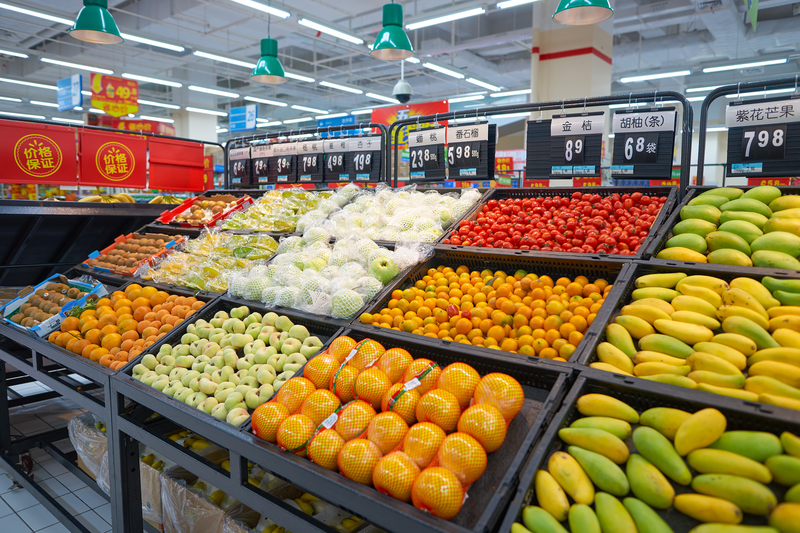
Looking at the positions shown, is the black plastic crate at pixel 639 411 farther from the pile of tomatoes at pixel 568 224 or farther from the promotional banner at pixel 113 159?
the promotional banner at pixel 113 159

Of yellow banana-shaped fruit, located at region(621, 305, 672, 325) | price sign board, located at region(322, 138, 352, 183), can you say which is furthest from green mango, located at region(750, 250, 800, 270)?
price sign board, located at region(322, 138, 352, 183)

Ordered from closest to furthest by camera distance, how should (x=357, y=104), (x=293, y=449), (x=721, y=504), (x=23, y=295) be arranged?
(x=721, y=504), (x=293, y=449), (x=23, y=295), (x=357, y=104)

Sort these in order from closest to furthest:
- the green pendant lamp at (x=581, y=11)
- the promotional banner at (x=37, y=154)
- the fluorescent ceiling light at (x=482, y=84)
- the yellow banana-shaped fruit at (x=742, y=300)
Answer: the yellow banana-shaped fruit at (x=742, y=300) → the promotional banner at (x=37, y=154) → the green pendant lamp at (x=581, y=11) → the fluorescent ceiling light at (x=482, y=84)

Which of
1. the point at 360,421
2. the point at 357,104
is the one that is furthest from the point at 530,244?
the point at 357,104

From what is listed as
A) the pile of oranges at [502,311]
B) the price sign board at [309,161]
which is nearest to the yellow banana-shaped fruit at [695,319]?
the pile of oranges at [502,311]

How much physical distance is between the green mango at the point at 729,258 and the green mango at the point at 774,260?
32mm

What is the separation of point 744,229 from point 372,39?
11403 millimetres

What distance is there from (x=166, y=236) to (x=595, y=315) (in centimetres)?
373

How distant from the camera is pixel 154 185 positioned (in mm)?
5824

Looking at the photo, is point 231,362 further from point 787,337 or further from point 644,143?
point 644,143

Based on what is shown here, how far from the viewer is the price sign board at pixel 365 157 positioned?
14.1 ft

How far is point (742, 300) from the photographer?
5.60 ft

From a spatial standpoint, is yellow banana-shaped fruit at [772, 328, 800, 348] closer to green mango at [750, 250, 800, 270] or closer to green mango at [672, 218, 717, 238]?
green mango at [750, 250, 800, 270]

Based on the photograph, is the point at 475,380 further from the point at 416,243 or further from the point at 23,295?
the point at 23,295
